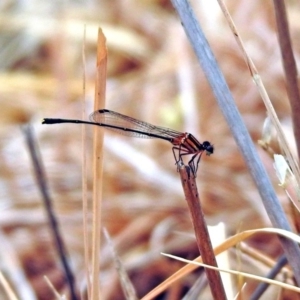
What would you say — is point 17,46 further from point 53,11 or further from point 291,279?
point 291,279

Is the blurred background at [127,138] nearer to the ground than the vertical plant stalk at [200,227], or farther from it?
farther from it

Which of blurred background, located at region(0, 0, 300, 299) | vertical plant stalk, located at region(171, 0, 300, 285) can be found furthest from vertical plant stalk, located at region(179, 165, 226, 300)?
blurred background, located at region(0, 0, 300, 299)

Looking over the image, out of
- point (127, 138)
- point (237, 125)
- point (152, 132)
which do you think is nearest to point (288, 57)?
point (237, 125)

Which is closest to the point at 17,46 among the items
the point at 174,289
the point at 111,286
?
the point at 111,286

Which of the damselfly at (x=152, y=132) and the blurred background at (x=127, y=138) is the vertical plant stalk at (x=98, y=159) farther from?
the blurred background at (x=127, y=138)

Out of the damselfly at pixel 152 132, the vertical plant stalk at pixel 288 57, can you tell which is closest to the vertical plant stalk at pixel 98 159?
the damselfly at pixel 152 132

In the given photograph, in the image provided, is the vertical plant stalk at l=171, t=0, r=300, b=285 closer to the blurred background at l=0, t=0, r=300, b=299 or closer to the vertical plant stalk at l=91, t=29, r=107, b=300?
the vertical plant stalk at l=91, t=29, r=107, b=300
